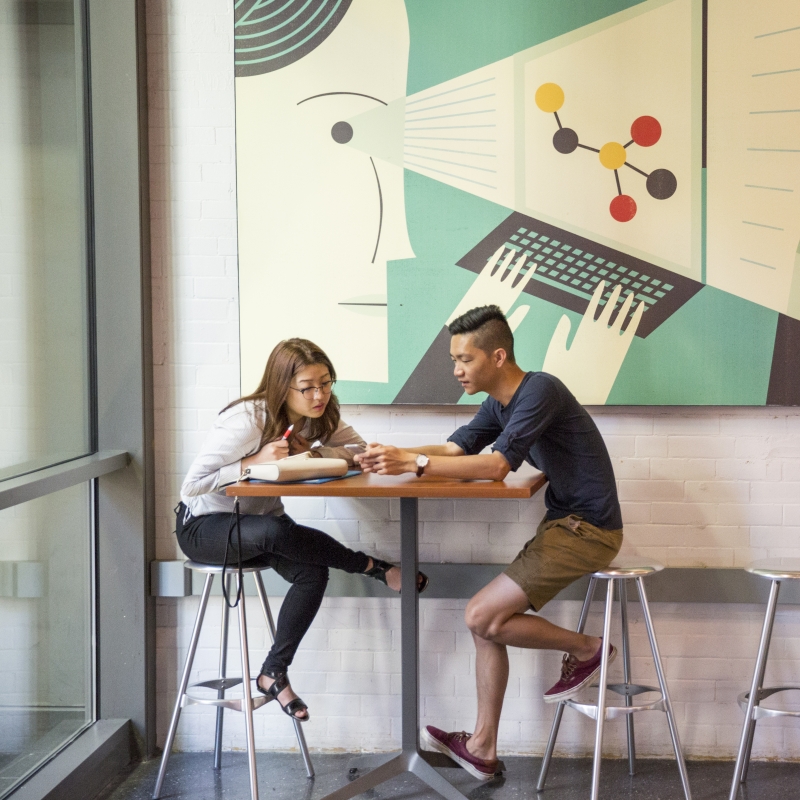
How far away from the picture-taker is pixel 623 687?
3.20 metres

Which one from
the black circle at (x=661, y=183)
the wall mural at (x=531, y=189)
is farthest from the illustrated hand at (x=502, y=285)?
the black circle at (x=661, y=183)

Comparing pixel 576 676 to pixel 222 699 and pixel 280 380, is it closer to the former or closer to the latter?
pixel 222 699

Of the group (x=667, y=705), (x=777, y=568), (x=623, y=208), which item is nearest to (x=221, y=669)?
(x=667, y=705)

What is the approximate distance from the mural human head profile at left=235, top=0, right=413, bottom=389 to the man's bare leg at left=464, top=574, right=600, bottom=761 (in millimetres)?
962

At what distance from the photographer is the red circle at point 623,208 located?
3.35 m

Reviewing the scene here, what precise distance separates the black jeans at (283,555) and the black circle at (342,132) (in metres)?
1.43

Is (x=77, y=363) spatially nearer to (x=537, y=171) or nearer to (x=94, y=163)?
→ (x=94, y=163)

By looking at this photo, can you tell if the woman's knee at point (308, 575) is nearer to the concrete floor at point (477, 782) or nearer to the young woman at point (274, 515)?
the young woman at point (274, 515)

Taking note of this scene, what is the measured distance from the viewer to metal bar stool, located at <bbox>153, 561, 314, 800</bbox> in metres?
2.89

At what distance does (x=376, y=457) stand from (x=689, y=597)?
1393 mm

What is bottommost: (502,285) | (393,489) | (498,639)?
(498,639)

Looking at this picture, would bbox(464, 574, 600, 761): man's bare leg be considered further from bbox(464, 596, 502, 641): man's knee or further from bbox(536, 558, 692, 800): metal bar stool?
bbox(536, 558, 692, 800): metal bar stool

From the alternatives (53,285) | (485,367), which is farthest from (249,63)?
(485,367)

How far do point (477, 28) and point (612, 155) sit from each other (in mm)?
684
